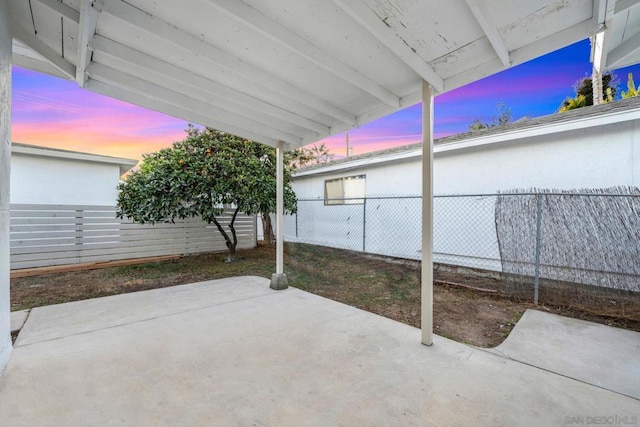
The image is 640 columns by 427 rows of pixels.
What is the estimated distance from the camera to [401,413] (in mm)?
1563

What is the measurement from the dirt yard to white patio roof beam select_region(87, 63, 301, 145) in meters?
2.53

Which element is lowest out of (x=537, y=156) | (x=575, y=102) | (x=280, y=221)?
(x=280, y=221)

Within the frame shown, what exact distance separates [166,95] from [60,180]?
8.28m

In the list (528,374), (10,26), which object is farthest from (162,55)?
(528,374)

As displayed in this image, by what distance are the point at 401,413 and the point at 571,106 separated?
665 inches

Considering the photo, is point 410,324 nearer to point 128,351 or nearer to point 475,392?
point 475,392

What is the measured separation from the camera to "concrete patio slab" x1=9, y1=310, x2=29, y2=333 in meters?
2.69

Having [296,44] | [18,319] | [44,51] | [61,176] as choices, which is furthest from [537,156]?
[61,176]

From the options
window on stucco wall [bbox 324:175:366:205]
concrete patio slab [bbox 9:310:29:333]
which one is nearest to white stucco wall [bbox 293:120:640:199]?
window on stucco wall [bbox 324:175:366:205]

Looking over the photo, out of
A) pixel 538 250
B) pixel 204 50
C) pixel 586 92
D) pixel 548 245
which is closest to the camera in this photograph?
pixel 204 50

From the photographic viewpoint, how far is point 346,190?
27.1 ft

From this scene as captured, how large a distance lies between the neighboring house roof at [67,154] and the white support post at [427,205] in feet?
31.7

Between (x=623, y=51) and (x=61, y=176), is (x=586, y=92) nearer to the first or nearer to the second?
(x=623, y=51)

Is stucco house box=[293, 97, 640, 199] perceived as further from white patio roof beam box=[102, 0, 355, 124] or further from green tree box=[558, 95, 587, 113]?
green tree box=[558, 95, 587, 113]
